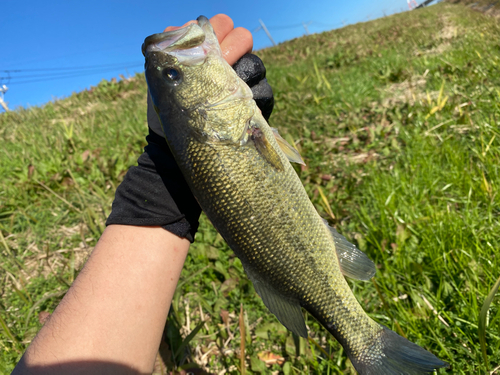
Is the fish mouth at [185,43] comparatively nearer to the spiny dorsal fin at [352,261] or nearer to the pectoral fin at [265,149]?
the pectoral fin at [265,149]

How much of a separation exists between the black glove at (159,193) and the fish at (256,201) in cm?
26

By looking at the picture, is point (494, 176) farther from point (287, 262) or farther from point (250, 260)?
point (250, 260)

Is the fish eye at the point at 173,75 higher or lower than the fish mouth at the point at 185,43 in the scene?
lower

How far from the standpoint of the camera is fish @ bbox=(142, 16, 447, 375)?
5.66ft

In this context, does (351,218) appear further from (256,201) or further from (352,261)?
(256,201)

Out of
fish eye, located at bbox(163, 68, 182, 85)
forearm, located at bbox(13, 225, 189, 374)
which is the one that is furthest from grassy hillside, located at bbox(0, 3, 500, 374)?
fish eye, located at bbox(163, 68, 182, 85)

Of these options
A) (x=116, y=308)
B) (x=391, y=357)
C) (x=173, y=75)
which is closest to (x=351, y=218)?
(x=391, y=357)

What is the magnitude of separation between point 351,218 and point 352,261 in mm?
1539

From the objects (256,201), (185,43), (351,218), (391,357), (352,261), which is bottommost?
(351,218)

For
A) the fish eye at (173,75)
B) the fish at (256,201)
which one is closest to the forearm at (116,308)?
the fish at (256,201)

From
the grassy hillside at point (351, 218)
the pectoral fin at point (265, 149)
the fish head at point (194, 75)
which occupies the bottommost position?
the grassy hillside at point (351, 218)

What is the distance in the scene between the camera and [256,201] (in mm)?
1749

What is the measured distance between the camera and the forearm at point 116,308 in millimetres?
1522

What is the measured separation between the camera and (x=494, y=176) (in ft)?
9.62
